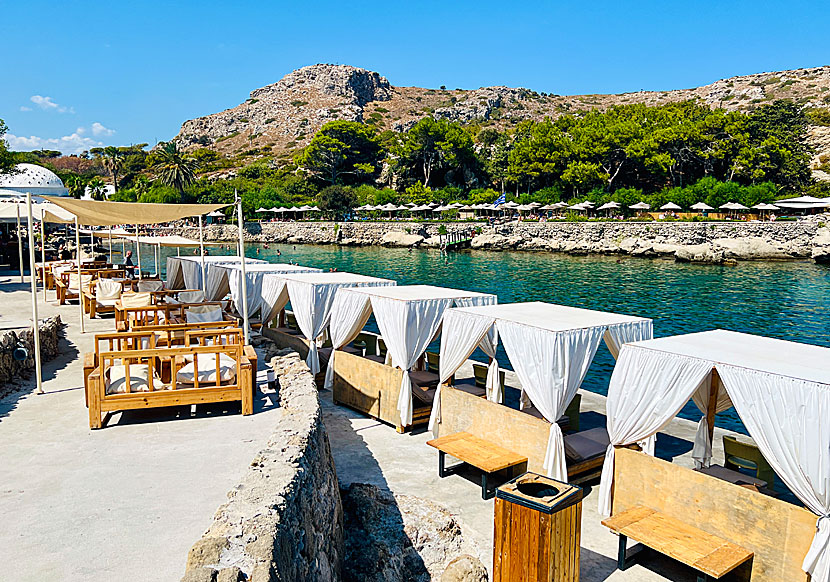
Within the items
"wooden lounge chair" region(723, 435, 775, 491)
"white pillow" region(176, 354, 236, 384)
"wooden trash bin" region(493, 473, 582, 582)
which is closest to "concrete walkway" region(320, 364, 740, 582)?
"wooden lounge chair" region(723, 435, 775, 491)

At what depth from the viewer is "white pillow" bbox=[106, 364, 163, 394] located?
24.3 ft

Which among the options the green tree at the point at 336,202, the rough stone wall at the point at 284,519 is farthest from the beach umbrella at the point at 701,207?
the rough stone wall at the point at 284,519

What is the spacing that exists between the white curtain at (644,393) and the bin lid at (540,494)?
1.86m

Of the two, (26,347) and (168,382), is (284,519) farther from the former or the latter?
(26,347)

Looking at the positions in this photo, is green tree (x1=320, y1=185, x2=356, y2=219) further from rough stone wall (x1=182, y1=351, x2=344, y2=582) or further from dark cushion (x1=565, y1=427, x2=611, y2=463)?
rough stone wall (x1=182, y1=351, x2=344, y2=582)

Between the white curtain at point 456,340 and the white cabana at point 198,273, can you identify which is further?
the white cabana at point 198,273

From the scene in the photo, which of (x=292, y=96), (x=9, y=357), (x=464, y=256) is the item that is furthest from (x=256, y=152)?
(x=9, y=357)

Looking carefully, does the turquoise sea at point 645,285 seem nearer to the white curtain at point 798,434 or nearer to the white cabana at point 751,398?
the white cabana at point 751,398

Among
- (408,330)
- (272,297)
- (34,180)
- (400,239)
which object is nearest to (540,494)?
(408,330)

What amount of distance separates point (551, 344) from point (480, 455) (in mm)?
1626

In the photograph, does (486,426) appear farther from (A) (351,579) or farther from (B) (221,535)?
(B) (221,535)

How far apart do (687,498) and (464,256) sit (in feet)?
163

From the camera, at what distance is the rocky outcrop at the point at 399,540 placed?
6.14 meters

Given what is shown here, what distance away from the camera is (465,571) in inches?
220
